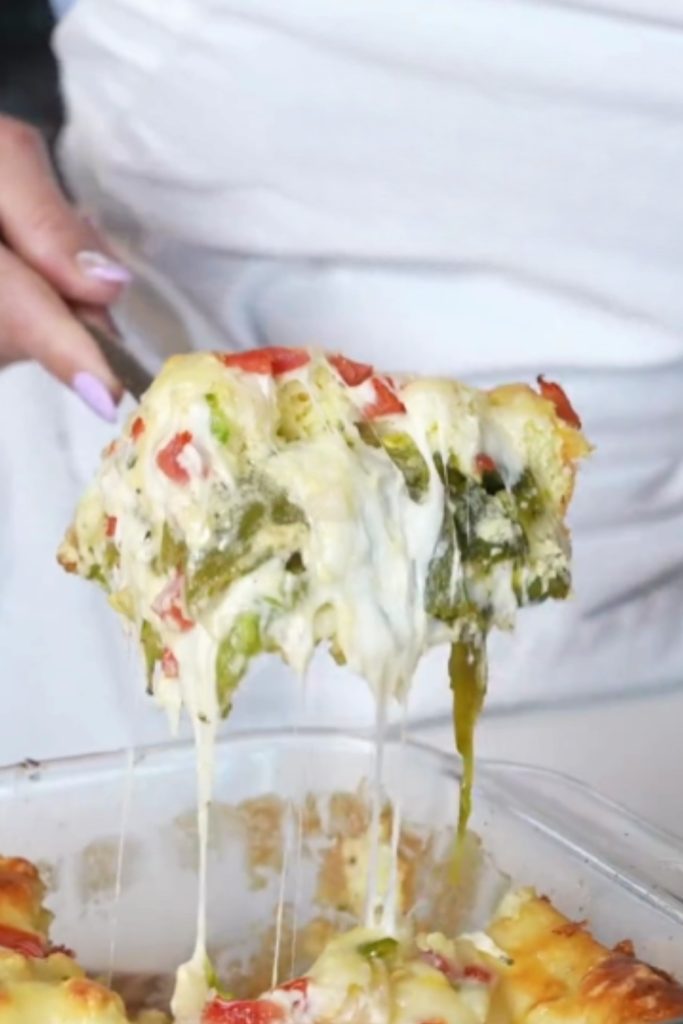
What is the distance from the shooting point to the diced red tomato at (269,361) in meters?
0.58

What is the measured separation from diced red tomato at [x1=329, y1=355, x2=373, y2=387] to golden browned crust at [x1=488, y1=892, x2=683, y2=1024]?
0.83ft

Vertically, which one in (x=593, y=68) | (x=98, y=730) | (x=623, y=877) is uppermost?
(x=593, y=68)

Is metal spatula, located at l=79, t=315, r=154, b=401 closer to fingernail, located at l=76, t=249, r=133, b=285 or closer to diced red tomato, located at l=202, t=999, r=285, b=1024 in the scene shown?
fingernail, located at l=76, t=249, r=133, b=285

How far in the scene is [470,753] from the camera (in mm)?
611

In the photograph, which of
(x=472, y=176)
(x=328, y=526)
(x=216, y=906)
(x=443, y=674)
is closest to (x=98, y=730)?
(x=443, y=674)

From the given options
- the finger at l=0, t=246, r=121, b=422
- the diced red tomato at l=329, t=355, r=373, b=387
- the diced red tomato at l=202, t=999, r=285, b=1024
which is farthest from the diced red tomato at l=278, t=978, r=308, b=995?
→ the finger at l=0, t=246, r=121, b=422

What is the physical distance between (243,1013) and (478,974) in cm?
11

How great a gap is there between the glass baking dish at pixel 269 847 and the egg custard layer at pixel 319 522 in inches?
5.3

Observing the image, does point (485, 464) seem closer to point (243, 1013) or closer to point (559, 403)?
point (559, 403)

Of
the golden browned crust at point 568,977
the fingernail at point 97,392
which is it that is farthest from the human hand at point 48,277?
the golden browned crust at point 568,977

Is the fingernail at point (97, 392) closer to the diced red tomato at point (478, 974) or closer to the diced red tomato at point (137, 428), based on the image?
the diced red tomato at point (137, 428)

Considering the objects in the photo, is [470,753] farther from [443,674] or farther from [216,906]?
[443,674]

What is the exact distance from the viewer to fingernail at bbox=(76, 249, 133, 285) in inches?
34.9

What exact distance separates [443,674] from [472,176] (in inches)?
12.8
